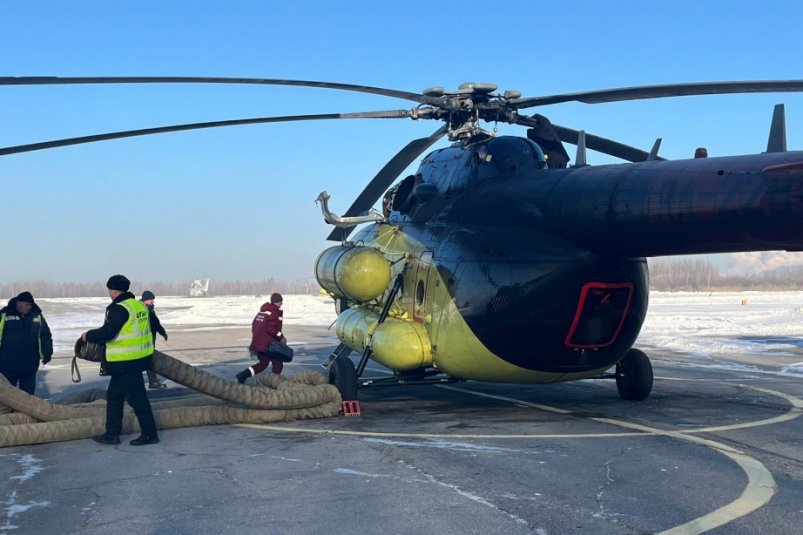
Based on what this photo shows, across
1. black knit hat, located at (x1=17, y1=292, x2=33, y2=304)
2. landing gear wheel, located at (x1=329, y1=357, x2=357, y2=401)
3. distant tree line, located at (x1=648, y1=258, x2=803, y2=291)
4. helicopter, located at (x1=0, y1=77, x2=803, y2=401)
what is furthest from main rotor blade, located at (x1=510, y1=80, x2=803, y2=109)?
distant tree line, located at (x1=648, y1=258, x2=803, y2=291)

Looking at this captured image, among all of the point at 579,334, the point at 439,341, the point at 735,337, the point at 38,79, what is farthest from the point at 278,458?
the point at 735,337

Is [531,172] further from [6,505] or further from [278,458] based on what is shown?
[6,505]

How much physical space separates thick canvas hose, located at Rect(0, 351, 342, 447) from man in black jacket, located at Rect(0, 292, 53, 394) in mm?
925

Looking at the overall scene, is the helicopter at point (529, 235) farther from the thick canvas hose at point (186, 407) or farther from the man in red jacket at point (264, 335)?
the man in red jacket at point (264, 335)

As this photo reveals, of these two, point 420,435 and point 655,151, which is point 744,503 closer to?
point 420,435

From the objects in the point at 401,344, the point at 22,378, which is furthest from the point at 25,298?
the point at 401,344

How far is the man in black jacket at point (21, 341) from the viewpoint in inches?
391

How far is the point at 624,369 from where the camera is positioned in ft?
35.7

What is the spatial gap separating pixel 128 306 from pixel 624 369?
699 centimetres

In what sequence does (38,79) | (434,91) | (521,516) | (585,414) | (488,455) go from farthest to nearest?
(434,91) < (585,414) < (38,79) < (488,455) < (521,516)

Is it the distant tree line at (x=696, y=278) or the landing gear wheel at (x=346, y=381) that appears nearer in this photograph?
the landing gear wheel at (x=346, y=381)

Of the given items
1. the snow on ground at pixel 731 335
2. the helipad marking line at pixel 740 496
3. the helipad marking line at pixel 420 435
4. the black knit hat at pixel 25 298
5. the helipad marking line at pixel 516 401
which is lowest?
the snow on ground at pixel 731 335

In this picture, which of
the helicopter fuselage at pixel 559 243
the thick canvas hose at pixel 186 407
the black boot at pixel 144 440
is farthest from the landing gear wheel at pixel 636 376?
the black boot at pixel 144 440

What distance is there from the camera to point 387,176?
1372 centimetres
